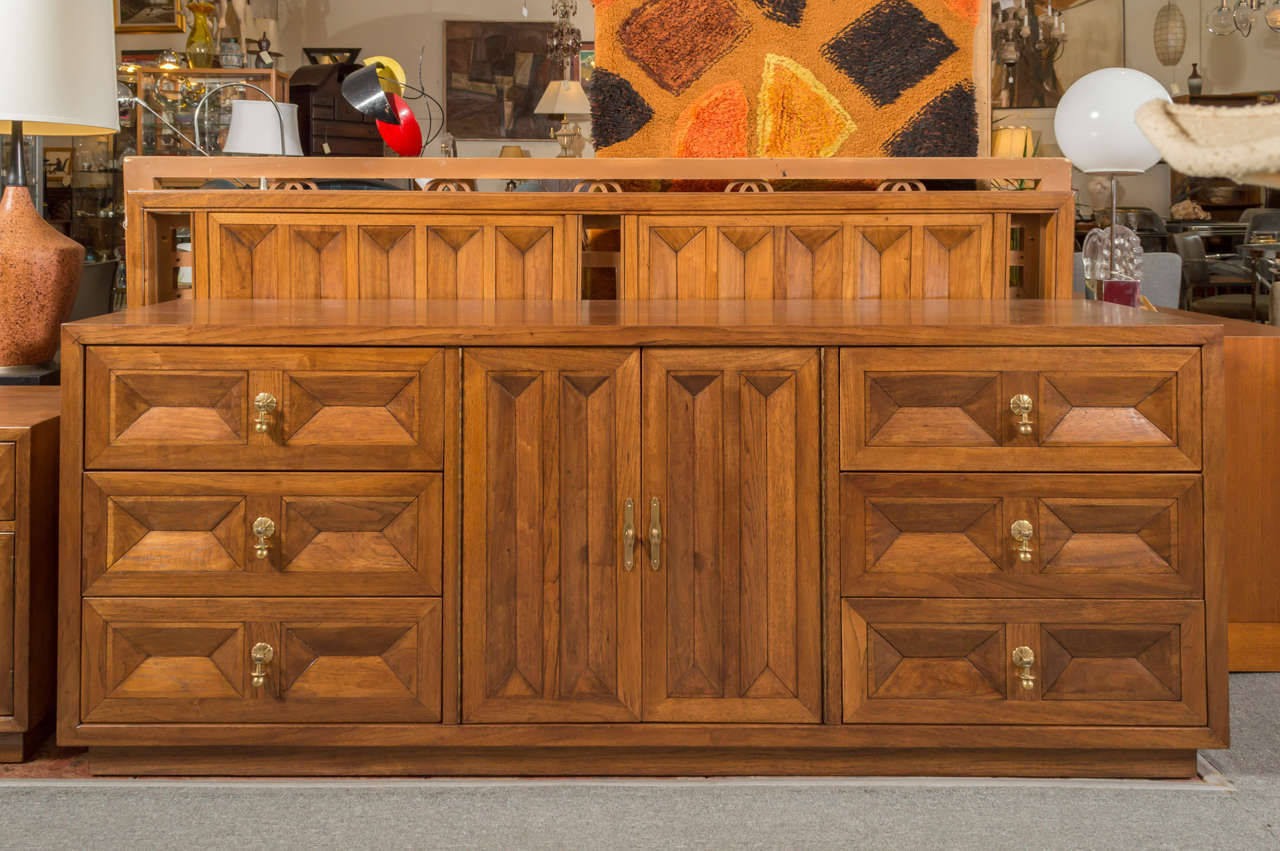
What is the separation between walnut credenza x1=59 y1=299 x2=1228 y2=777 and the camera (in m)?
1.68

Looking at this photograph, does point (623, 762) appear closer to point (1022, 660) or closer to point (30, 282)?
Answer: point (1022, 660)

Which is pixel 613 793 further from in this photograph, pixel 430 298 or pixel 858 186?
pixel 858 186

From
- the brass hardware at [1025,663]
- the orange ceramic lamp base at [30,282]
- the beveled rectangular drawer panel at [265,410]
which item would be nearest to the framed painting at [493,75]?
the orange ceramic lamp base at [30,282]

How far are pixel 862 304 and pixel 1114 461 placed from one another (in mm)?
598

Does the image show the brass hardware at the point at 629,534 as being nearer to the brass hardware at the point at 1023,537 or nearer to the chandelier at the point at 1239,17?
the brass hardware at the point at 1023,537

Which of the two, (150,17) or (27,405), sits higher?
(150,17)

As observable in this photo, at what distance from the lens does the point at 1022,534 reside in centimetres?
169

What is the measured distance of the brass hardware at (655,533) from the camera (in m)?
1.71

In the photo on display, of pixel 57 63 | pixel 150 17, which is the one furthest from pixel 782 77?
pixel 150 17

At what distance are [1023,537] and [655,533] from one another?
0.51m

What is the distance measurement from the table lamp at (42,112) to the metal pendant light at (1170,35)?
20.4 feet

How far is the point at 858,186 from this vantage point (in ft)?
8.52

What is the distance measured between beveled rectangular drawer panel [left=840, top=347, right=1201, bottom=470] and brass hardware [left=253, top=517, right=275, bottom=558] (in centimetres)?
81

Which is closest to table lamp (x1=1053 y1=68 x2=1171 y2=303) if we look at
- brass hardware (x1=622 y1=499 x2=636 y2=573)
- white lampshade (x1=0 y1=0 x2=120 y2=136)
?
brass hardware (x1=622 y1=499 x2=636 y2=573)
